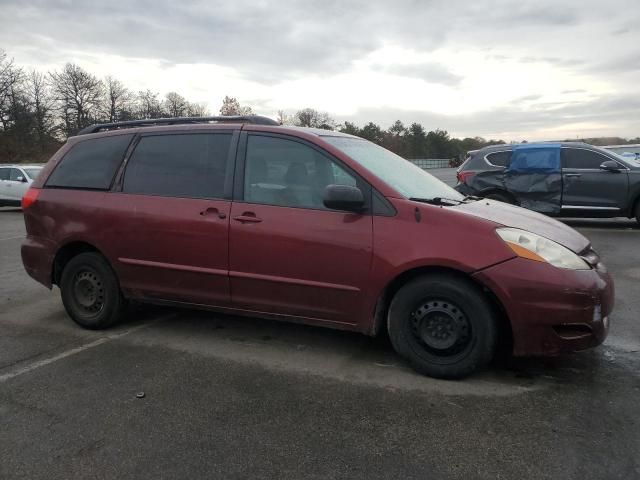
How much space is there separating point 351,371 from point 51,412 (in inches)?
74.4

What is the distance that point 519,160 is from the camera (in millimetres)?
10672

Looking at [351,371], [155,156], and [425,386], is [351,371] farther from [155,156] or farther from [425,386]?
[155,156]

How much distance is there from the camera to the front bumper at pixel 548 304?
3172mm

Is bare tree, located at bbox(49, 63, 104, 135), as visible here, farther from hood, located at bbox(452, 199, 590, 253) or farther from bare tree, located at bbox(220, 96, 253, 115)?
hood, located at bbox(452, 199, 590, 253)

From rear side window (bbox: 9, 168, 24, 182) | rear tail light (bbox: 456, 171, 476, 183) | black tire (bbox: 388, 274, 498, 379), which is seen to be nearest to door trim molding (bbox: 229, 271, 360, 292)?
black tire (bbox: 388, 274, 498, 379)


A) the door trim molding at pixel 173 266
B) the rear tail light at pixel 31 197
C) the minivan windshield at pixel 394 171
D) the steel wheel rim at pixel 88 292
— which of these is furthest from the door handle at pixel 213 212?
the rear tail light at pixel 31 197

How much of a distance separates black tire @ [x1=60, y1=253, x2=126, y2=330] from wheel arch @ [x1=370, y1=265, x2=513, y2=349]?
2.30m

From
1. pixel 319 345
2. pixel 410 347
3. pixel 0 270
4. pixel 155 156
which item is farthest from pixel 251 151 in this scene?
pixel 0 270

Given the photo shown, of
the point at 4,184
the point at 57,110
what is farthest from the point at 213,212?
the point at 57,110

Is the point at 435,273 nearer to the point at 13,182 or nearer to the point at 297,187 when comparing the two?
the point at 297,187

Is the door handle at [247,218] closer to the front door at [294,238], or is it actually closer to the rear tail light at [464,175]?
the front door at [294,238]

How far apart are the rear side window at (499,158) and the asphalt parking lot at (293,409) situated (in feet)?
22.6

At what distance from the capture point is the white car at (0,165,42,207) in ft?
57.2

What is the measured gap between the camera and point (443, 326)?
3.43 metres
